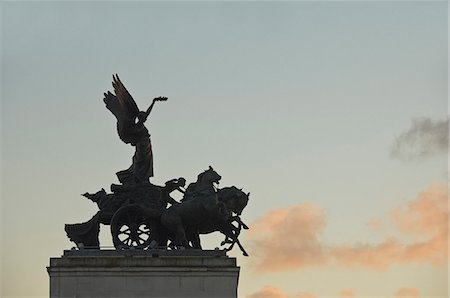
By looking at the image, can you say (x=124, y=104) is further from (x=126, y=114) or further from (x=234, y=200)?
(x=234, y=200)

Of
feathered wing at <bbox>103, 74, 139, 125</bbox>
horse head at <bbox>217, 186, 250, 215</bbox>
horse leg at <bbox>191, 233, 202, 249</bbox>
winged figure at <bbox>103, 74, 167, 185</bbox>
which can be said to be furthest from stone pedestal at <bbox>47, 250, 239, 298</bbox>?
feathered wing at <bbox>103, 74, 139, 125</bbox>

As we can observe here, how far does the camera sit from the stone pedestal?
56.2 metres

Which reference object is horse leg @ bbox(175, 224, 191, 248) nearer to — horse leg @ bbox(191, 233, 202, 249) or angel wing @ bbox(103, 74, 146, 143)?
horse leg @ bbox(191, 233, 202, 249)

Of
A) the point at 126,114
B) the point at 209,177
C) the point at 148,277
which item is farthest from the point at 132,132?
the point at 148,277

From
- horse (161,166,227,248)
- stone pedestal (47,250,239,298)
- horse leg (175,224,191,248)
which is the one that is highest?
horse (161,166,227,248)

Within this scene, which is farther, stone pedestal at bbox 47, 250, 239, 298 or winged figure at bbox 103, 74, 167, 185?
winged figure at bbox 103, 74, 167, 185

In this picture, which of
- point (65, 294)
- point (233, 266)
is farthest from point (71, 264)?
point (233, 266)

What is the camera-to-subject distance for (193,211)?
56.5 metres

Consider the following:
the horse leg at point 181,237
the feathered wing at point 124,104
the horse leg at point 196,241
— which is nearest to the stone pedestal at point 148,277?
the horse leg at point 181,237

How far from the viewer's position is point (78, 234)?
57.2m

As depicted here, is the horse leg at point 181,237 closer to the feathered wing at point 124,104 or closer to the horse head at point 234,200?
the horse head at point 234,200

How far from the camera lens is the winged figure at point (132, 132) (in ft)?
188

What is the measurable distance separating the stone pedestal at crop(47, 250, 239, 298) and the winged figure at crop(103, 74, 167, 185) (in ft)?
8.42

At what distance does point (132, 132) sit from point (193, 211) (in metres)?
2.86
